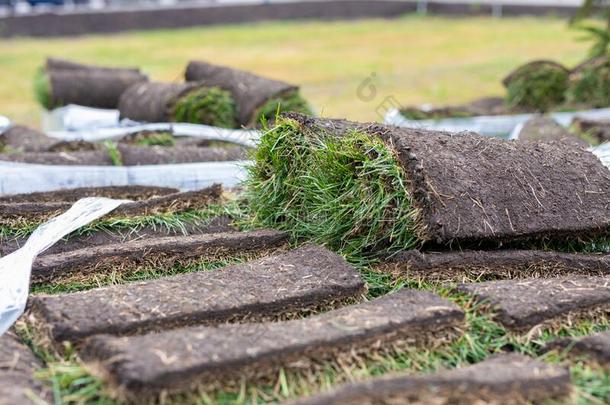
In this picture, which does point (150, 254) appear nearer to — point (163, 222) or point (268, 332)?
point (163, 222)

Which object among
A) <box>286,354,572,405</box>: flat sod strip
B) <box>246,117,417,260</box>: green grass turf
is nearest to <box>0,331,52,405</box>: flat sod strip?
<box>286,354,572,405</box>: flat sod strip

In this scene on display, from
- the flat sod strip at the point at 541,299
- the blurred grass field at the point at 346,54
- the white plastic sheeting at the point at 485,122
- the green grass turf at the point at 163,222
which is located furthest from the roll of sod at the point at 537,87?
the flat sod strip at the point at 541,299

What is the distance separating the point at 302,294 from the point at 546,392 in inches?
36.3

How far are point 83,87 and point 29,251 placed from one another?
511cm

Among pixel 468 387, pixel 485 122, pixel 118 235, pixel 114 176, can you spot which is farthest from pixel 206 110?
pixel 468 387

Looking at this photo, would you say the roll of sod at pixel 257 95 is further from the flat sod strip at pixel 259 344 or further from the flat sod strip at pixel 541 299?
the flat sod strip at pixel 259 344

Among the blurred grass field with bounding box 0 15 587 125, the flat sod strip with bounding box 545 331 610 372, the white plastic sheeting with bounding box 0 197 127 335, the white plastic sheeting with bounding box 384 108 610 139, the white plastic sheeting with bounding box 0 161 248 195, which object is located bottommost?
the blurred grass field with bounding box 0 15 587 125

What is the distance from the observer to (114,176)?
5027 millimetres

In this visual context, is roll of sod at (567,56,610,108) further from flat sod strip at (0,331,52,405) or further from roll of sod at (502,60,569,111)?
flat sod strip at (0,331,52,405)

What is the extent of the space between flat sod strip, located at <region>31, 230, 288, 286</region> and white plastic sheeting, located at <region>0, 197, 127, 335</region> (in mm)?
86

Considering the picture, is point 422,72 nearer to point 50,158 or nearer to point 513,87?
point 513,87

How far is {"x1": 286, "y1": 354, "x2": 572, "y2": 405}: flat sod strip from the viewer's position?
231 cm

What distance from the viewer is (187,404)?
2416 millimetres

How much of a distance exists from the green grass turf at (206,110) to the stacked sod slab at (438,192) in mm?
3428
